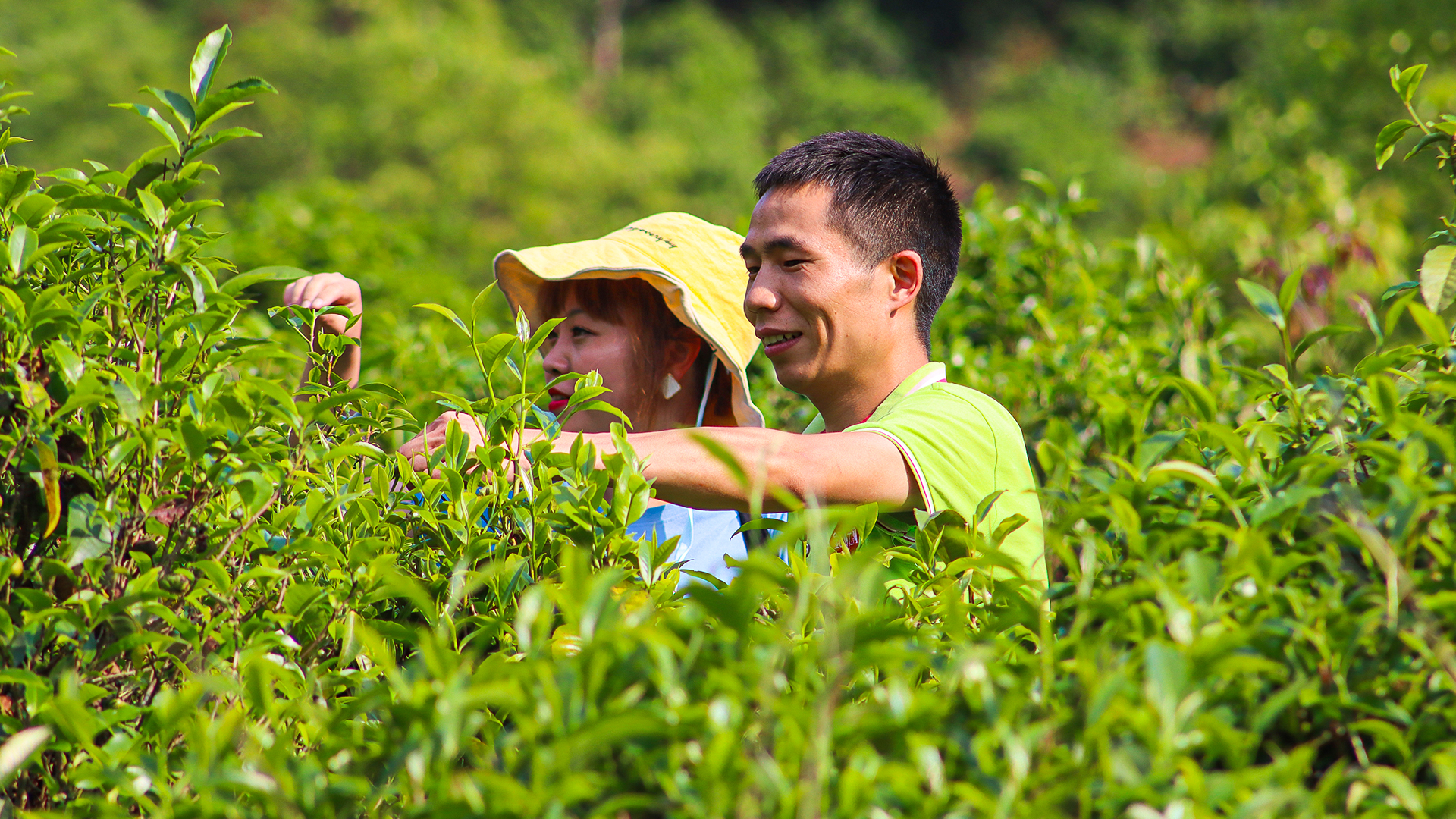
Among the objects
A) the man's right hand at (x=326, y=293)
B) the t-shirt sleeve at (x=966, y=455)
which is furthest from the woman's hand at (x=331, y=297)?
the t-shirt sleeve at (x=966, y=455)

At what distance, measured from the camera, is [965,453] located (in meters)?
2.00

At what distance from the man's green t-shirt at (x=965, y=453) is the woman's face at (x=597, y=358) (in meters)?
0.81

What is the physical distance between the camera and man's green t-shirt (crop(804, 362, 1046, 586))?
193 cm

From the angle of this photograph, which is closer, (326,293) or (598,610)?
(598,610)

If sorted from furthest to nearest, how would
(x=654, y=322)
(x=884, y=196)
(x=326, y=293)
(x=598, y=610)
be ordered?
(x=654, y=322) → (x=884, y=196) → (x=326, y=293) → (x=598, y=610)

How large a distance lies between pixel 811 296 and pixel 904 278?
255mm

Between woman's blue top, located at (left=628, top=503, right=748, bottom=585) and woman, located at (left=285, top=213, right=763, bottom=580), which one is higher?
woman, located at (left=285, top=213, right=763, bottom=580)

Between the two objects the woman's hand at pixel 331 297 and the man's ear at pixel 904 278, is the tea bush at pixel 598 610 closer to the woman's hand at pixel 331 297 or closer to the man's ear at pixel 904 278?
the woman's hand at pixel 331 297

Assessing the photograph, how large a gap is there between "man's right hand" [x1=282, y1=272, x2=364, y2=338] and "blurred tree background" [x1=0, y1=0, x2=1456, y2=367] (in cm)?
55

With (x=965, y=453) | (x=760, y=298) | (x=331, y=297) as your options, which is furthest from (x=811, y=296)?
(x=331, y=297)

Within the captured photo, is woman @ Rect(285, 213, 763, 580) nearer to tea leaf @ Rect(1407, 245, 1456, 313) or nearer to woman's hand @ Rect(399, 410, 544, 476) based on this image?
woman's hand @ Rect(399, 410, 544, 476)

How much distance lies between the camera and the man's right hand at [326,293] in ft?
6.84

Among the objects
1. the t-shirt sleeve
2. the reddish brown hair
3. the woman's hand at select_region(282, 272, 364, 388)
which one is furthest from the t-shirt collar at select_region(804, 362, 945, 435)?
the woman's hand at select_region(282, 272, 364, 388)

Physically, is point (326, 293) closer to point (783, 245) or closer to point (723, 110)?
point (783, 245)
